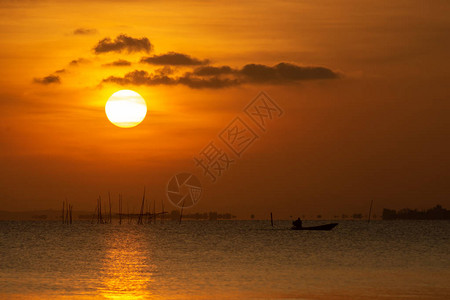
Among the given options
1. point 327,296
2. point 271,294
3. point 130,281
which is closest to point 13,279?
point 130,281

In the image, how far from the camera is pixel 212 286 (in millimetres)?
47719

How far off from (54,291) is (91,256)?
38.4 metres

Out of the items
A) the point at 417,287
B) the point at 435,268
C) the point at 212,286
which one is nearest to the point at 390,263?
the point at 435,268

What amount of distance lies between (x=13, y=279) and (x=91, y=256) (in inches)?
1157

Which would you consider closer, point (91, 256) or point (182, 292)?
point (182, 292)

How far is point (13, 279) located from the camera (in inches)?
2111

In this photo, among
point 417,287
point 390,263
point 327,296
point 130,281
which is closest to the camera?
point 327,296

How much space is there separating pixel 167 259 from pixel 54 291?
32.0 m

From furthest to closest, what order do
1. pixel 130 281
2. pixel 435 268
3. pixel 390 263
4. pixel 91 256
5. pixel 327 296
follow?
pixel 91 256
pixel 390 263
pixel 435 268
pixel 130 281
pixel 327 296

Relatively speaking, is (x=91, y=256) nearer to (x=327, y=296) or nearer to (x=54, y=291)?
(x=54, y=291)

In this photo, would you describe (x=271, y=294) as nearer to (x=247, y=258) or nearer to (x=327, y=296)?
(x=327, y=296)

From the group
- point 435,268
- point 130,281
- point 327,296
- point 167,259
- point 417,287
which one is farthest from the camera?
point 167,259

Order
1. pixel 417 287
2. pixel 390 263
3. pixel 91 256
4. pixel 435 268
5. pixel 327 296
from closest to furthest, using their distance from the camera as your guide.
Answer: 1. pixel 327 296
2. pixel 417 287
3. pixel 435 268
4. pixel 390 263
5. pixel 91 256

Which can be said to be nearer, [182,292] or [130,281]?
[182,292]
